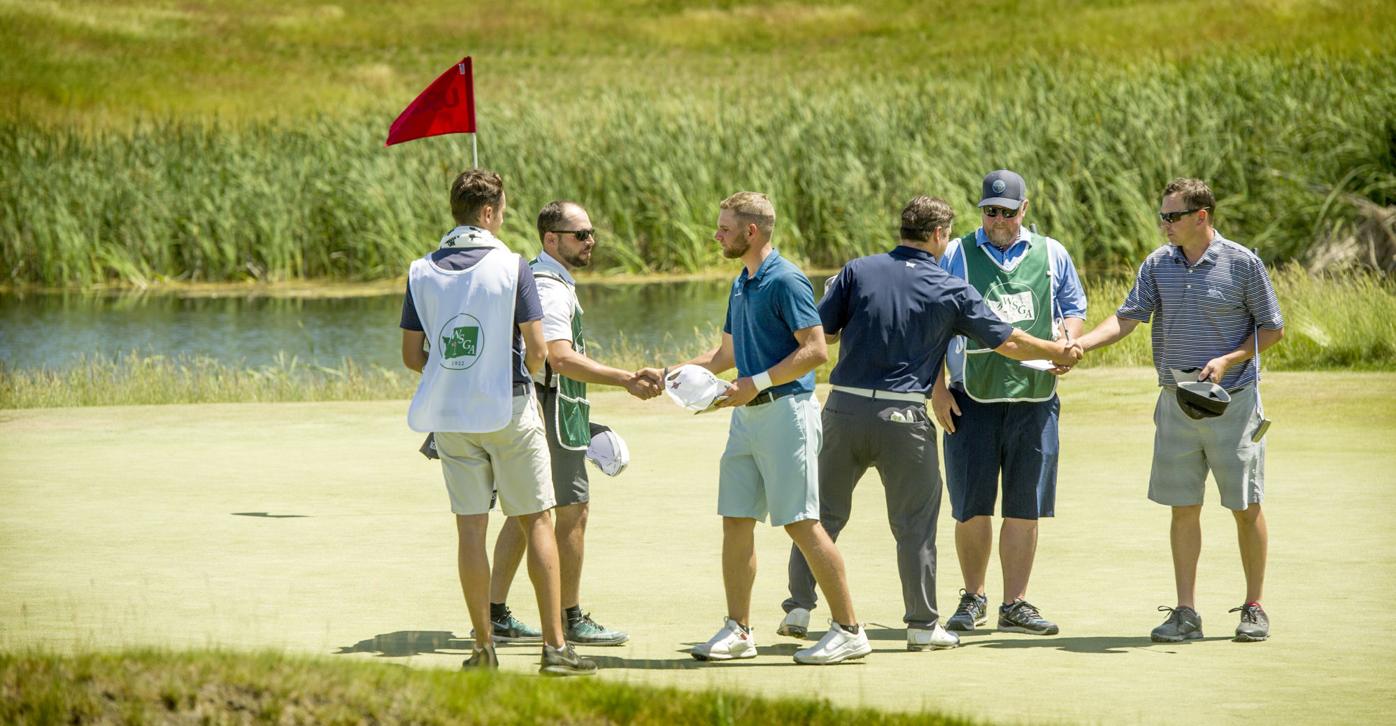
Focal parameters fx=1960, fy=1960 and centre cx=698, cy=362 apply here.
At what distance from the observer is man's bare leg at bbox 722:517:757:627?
23.7ft

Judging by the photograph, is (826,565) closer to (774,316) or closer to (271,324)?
(774,316)

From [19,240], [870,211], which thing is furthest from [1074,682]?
[19,240]

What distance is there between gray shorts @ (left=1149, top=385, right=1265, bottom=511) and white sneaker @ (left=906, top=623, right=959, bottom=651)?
3.63ft

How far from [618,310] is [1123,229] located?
23.9 feet

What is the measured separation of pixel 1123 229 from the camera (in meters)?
28.0

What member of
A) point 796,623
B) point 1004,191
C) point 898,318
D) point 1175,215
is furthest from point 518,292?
point 1175,215

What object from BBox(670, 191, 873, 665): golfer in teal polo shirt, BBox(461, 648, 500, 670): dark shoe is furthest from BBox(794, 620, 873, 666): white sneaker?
BBox(461, 648, 500, 670): dark shoe

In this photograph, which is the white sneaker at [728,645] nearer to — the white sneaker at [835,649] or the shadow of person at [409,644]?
the white sneaker at [835,649]

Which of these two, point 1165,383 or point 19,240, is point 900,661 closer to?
point 1165,383

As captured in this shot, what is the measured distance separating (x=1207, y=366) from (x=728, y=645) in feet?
7.48

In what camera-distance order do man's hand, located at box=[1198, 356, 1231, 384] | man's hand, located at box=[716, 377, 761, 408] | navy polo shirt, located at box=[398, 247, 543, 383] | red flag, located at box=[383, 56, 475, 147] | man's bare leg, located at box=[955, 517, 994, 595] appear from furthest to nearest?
red flag, located at box=[383, 56, 475, 147] → man's bare leg, located at box=[955, 517, 994, 595] → man's hand, located at box=[1198, 356, 1231, 384] → man's hand, located at box=[716, 377, 761, 408] → navy polo shirt, located at box=[398, 247, 543, 383]

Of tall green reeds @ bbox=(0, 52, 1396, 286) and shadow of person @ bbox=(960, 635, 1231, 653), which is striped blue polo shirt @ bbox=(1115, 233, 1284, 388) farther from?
tall green reeds @ bbox=(0, 52, 1396, 286)

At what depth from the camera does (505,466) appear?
6.89 meters

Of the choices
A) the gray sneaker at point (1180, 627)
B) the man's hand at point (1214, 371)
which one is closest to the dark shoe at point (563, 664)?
the gray sneaker at point (1180, 627)
